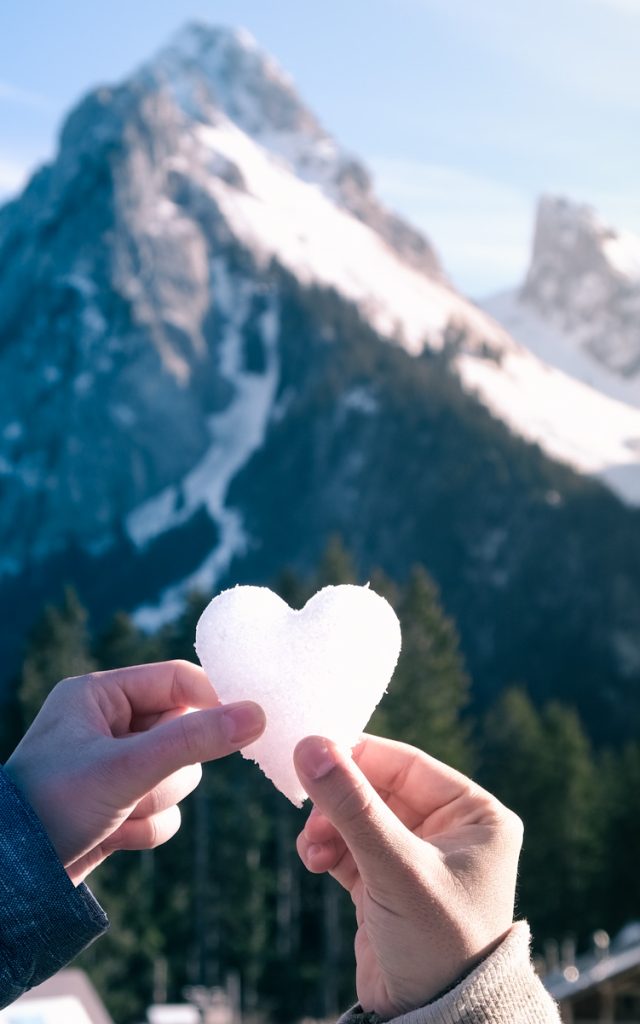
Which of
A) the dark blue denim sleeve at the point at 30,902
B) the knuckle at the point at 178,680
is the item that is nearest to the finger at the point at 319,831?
the knuckle at the point at 178,680

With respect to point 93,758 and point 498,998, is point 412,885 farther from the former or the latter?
point 93,758

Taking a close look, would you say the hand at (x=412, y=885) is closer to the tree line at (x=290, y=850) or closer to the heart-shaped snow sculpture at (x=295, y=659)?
the heart-shaped snow sculpture at (x=295, y=659)

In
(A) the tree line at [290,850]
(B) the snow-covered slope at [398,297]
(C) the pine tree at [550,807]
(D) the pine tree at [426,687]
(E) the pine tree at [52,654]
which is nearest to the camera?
(A) the tree line at [290,850]

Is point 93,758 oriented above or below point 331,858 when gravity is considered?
above

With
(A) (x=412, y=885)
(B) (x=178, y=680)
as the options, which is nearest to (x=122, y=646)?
(B) (x=178, y=680)

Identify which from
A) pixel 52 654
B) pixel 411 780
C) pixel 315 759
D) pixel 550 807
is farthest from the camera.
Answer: pixel 550 807

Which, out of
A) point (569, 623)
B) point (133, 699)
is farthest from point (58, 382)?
point (133, 699)

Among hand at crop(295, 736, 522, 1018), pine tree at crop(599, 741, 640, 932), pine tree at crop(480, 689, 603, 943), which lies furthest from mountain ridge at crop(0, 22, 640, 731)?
hand at crop(295, 736, 522, 1018)

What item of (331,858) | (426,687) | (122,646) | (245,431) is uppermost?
(245,431)
